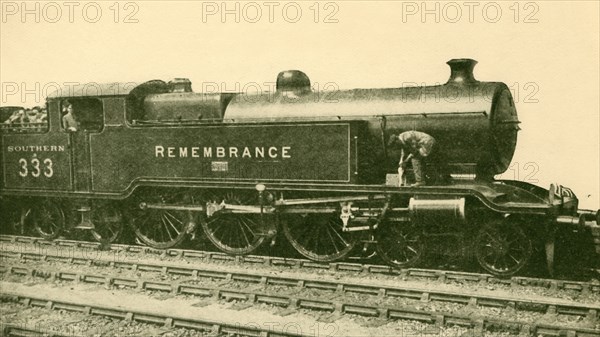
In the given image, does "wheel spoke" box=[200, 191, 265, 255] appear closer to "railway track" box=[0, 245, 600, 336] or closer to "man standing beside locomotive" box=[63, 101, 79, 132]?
"railway track" box=[0, 245, 600, 336]

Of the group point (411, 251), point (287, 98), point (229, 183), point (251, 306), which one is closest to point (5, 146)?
point (229, 183)

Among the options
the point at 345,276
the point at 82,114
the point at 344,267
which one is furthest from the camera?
the point at 82,114

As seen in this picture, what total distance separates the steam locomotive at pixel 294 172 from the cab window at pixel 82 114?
31 mm

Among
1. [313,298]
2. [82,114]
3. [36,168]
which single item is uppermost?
[82,114]

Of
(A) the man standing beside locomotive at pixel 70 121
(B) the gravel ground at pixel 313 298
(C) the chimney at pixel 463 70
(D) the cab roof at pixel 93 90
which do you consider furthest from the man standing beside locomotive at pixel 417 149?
(A) the man standing beside locomotive at pixel 70 121

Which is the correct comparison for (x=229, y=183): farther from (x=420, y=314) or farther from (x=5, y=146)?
(x=5, y=146)

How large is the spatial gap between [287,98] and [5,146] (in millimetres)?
5332

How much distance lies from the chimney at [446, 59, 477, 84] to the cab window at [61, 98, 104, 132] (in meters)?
5.58

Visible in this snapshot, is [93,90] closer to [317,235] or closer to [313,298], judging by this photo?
[317,235]

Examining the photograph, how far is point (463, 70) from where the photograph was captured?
845 centimetres

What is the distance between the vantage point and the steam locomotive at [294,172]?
8.00 meters

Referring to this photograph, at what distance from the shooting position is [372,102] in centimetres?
881

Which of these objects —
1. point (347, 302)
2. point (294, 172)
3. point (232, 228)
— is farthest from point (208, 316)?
point (232, 228)

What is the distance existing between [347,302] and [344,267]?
6.33ft
